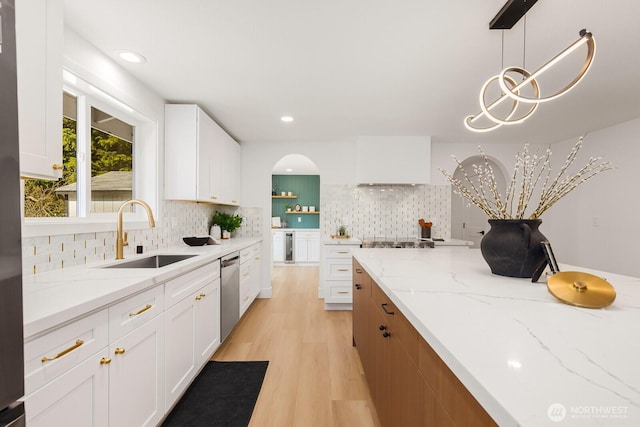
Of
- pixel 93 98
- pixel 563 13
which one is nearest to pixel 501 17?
pixel 563 13

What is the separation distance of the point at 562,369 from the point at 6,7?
4.70 ft

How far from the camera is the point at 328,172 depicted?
175 inches

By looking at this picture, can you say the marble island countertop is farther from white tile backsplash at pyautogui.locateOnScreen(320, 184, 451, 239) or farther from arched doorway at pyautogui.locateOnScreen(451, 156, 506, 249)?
arched doorway at pyautogui.locateOnScreen(451, 156, 506, 249)

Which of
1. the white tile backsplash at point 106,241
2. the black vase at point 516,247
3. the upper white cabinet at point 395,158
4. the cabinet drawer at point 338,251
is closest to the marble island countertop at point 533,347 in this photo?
the black vase at point 516,247

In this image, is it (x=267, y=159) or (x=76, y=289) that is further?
(x=267, y=159)

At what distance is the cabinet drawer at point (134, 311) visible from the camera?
3.97ft

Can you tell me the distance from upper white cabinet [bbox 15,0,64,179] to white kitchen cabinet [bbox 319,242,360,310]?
116 inches

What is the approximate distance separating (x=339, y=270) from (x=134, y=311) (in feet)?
8.96

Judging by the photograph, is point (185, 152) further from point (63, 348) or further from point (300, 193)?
point (300, 193)

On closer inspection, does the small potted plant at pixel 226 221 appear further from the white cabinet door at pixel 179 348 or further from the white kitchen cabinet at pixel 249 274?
the white cabinet door at pixel 179 348

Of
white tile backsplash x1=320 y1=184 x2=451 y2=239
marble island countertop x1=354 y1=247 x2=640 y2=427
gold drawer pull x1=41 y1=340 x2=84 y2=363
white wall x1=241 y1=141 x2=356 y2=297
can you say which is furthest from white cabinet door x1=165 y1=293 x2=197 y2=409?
white tile backsplash x1=320 y1=184 x2=451 y2=239

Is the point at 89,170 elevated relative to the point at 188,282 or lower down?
elevated

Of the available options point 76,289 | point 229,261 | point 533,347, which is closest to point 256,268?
point 229,261

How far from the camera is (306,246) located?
704 cm
